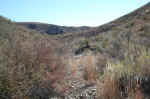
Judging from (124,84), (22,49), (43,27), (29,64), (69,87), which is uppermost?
(43,27)

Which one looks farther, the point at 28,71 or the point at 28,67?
the point at 28,67

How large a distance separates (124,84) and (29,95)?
7.90ft

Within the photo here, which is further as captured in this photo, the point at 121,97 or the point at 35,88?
the point at 35,88

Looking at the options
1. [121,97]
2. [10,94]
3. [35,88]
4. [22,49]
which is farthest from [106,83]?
[22,49]

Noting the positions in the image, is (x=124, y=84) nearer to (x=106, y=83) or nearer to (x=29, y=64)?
(x=106, y=83)

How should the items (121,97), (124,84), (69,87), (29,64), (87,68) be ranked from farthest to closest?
(87,68) → (69,87) → (29,64) → (124,84) → (121,97)

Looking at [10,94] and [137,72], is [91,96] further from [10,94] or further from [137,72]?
[10,94]

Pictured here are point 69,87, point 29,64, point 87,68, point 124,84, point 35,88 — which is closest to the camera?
point 124,84

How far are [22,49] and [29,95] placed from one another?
1413 millimetres

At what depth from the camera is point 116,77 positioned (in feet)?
13.3

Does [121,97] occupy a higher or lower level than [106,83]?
lower

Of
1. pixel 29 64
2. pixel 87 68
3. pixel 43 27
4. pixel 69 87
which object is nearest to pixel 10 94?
pixel 29 64

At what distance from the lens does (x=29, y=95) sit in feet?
13.4

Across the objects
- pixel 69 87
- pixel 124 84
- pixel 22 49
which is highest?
pixel 22 49
